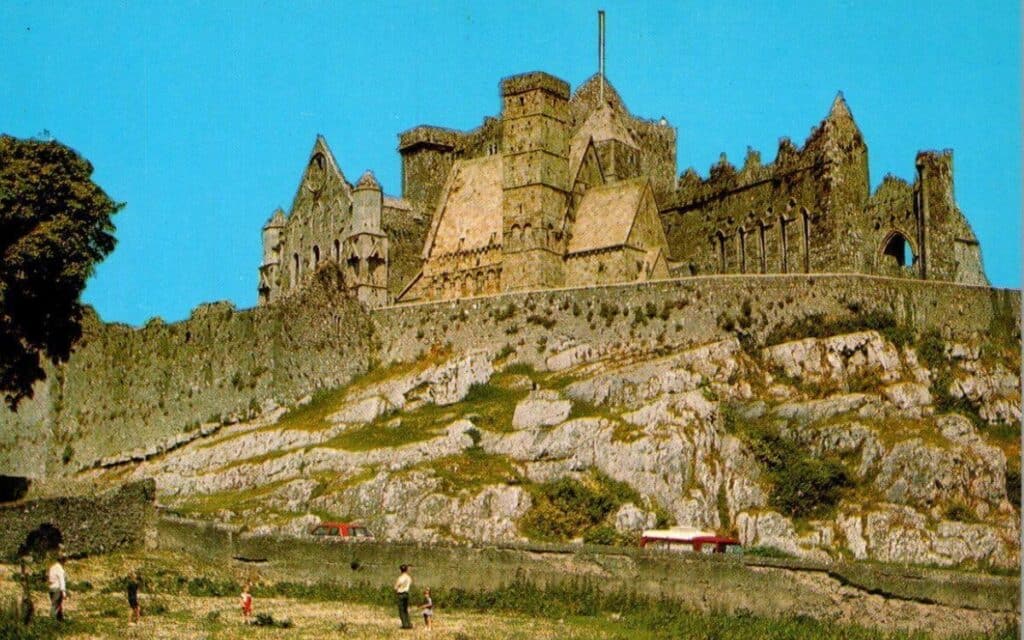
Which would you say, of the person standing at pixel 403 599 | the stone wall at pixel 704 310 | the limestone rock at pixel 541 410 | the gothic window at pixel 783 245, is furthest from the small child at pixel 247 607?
the gothic window at pixel 783 245

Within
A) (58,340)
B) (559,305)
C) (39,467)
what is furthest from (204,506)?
(39,467)

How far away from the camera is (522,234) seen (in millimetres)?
91250

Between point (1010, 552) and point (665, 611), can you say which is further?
point (1010, 552)

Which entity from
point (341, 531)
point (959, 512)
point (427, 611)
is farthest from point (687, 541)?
point (427, 611)

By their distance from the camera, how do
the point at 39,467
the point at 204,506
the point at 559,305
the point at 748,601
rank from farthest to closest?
the point at 39,467, the point at 559,305, the point at 204,506, the point at 748,601

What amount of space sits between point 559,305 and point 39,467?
99.7ft

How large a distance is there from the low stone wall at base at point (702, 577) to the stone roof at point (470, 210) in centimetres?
3943

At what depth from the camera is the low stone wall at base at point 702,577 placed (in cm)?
4809

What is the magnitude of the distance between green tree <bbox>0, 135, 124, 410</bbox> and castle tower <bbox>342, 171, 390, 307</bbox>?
26.3m

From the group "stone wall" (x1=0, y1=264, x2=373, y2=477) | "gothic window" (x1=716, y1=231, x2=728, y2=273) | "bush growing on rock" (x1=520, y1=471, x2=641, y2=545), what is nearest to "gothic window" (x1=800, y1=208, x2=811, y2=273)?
"gothic window" (x1=716, y1=231, x2=728, y2=273)

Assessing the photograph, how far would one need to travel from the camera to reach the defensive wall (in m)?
78.5

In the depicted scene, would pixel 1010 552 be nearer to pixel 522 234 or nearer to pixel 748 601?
pixel 748 601

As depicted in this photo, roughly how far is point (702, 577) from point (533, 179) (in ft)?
138

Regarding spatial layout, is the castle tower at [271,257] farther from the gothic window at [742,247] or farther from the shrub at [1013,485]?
the shrub at [1013,485]
